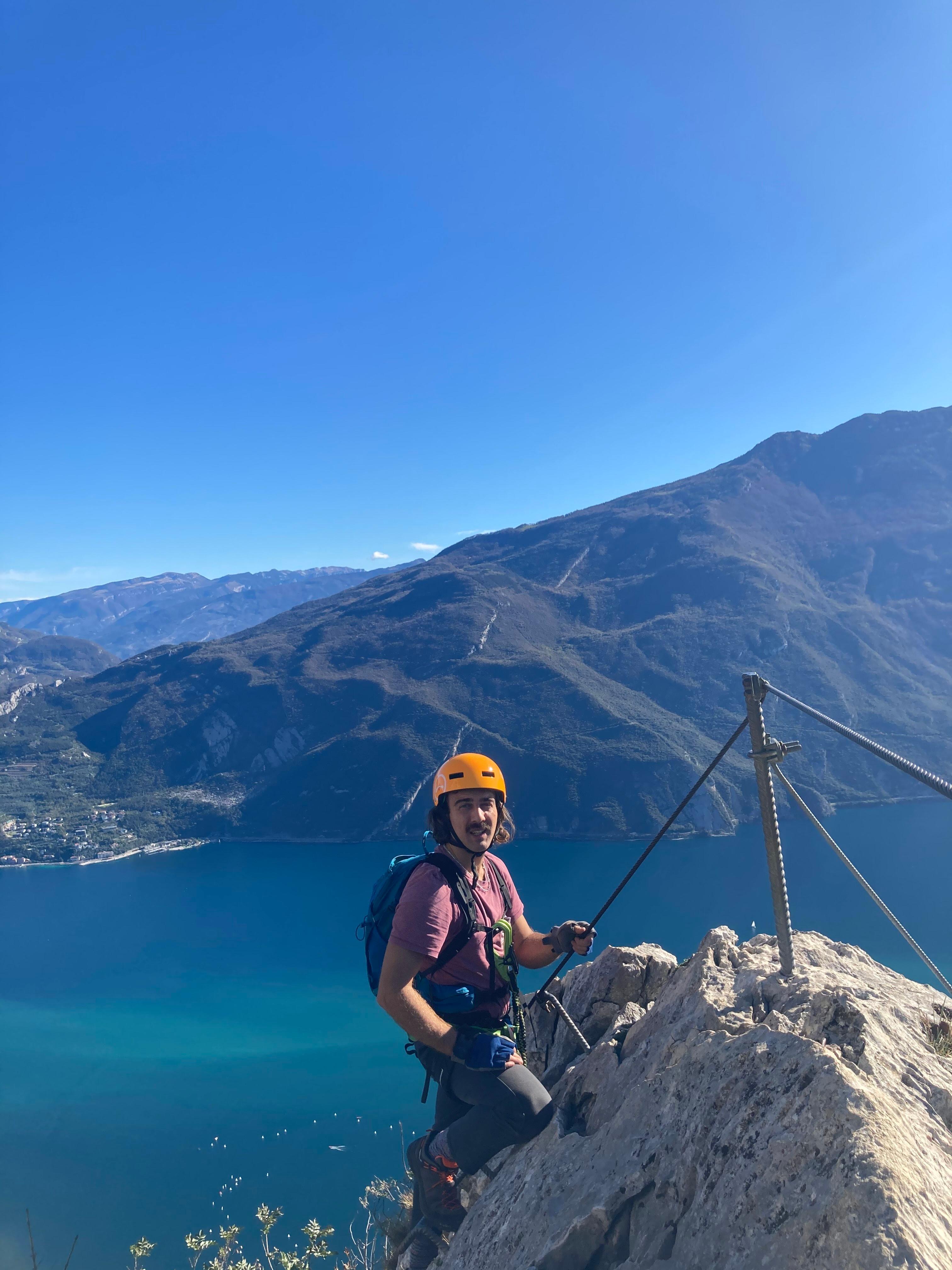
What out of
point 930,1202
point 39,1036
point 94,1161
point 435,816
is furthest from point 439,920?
point 39,1036

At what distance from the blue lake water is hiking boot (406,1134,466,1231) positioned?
107 ft

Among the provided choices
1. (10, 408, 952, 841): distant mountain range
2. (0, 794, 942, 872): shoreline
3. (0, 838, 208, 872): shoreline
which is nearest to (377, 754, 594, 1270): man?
(0, 794, 942, 872): shoreline

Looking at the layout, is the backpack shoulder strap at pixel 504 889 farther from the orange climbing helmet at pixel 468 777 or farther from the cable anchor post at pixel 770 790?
the cable anchor post at pixel 770 790

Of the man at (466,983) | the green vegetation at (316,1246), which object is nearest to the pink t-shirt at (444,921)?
the man at (466,983)

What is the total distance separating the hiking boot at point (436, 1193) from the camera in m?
3.63

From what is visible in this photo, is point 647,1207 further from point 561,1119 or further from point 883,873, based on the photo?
point 883,873

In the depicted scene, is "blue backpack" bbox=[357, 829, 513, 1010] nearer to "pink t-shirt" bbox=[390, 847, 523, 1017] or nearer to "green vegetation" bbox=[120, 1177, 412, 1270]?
"pink t-shirt" bbox=[390, 847, 523, 1017]

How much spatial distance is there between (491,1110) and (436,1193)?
0.93 m

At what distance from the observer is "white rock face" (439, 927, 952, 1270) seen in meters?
1.93

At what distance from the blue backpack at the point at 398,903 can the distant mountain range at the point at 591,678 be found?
91869 millimetres

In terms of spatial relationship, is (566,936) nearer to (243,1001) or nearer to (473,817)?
Result: (473,817)

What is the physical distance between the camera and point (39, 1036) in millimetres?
51250

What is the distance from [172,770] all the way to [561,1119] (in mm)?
133552

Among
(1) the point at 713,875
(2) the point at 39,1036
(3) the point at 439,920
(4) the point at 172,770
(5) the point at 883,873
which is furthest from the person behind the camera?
(4) the point at 172,770
